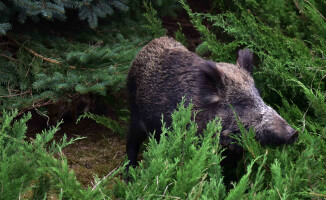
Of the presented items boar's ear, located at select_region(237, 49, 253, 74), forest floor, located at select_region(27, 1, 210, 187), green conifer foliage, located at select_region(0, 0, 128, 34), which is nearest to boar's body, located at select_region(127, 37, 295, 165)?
boar's ear, located at select_region(237, 49, 253, 74)

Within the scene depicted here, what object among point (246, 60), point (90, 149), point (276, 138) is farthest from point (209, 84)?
point (90, 149)

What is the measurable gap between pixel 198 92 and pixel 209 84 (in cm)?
11

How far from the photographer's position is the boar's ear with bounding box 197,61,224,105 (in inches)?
112

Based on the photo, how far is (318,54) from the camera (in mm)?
3465

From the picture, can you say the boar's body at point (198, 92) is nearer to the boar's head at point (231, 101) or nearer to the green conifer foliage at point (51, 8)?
the boar's head at point (231, 101)

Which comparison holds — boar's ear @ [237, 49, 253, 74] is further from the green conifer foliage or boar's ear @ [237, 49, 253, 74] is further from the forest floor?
the green conifer foliage

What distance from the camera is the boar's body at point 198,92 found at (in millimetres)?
2752

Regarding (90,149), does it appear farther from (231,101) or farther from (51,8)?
(231,101)

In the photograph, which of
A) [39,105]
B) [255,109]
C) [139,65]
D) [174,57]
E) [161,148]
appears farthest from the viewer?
[39,105]

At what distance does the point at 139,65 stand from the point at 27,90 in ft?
4.48

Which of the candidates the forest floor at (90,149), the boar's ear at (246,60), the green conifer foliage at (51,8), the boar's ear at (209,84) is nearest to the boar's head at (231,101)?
the boar's ear at (209,84)

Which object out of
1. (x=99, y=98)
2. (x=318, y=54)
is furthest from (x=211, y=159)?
(x=99, y=98)

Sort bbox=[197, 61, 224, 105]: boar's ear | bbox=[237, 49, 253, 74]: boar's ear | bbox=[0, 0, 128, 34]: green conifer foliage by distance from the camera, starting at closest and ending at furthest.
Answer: bbox=[197, 61, 224, 105]: boar's ear
bbox=[237, 49, 253, 74]: boar's ear
bbox=[0, 0, 128, 34]: green conifer foliage

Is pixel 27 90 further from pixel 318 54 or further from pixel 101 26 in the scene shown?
pixel 318 54
